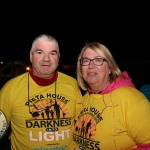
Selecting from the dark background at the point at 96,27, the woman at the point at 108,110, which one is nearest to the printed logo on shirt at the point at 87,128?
the woman at the point at 108,110

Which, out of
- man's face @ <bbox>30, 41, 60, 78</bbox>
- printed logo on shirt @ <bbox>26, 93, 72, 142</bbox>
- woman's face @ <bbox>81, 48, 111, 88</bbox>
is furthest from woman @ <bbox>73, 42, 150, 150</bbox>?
man's face @ <bbox>30, 41, 60, 78</bbox>

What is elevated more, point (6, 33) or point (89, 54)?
point (6, 33)

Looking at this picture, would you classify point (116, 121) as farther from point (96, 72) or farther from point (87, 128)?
point (96, 72)

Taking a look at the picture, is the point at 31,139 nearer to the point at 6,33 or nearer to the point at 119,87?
the point at 119,87

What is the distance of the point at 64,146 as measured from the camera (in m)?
2.44

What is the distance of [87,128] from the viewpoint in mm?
2152

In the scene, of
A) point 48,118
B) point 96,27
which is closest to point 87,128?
point 48,118

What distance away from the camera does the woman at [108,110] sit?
1883 mm

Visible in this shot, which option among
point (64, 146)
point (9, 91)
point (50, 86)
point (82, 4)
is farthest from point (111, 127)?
point (82, 4)

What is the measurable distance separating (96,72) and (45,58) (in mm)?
619

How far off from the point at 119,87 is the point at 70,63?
2419 centimetres

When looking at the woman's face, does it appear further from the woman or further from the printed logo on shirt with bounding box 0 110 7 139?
the printed logo on shirt with bounding box 0 110 7 139

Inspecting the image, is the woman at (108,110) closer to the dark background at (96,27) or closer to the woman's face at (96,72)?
the woman's face at (96,72)

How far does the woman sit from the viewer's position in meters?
1.88
